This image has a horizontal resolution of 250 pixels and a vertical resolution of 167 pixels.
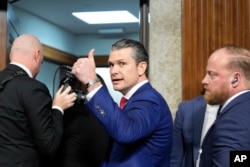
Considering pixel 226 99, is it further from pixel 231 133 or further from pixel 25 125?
pixel 25 125

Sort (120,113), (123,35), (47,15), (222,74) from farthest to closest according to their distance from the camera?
(123,35) < (47,15) < (222,74) < (120,113)

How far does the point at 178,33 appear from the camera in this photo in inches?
98.5

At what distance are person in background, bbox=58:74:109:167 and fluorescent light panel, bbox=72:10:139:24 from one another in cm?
336

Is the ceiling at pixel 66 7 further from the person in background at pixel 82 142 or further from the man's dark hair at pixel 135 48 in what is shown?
the man's dark hair at pixel 135 48

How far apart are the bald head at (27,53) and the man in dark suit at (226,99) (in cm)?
89

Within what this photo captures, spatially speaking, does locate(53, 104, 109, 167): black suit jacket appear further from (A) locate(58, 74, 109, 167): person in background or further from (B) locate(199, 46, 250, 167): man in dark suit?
(B) locate(199, 46, 250, 167): man in dark suit

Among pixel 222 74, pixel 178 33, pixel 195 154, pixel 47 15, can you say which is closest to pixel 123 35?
pixel 47 15

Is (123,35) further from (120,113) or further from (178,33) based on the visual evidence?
(120,113)

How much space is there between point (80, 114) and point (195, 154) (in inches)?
23.5

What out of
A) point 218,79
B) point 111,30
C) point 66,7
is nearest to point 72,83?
point 218,79

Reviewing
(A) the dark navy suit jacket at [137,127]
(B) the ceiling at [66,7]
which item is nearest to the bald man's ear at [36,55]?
(A) the dark navy suit jacket at [137,127]

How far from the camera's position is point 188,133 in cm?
207

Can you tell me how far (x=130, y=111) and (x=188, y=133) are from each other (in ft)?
2.29

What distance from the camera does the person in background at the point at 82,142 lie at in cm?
188
